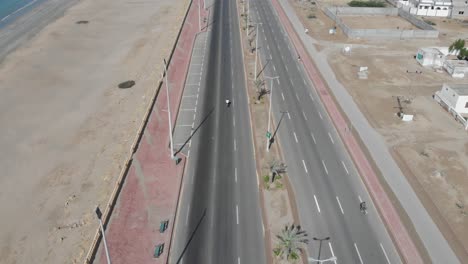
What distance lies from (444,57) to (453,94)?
21.9m

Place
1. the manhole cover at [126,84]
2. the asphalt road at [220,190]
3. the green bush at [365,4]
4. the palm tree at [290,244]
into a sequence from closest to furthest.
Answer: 1. the palm tree at [290,244]
2. the asphalt road at [220,190]
3. the manhole cover at [126,84]
4. the green bush at [365,4]

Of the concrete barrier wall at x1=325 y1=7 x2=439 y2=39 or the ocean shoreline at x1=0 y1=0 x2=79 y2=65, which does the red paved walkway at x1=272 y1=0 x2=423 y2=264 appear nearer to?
the concrete barrier wall at x1=325 y1=7 x2=439 y2=39

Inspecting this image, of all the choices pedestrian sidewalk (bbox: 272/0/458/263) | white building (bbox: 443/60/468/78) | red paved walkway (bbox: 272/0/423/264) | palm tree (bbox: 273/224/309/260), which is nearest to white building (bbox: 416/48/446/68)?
white building (bbox: 443/60/468/78)

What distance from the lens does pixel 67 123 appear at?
59406 millimetres

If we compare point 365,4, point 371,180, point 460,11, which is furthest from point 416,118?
point 460,11

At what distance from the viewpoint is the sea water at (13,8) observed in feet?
379

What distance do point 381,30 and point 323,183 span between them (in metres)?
64.0

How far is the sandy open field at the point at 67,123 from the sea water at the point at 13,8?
1933cm

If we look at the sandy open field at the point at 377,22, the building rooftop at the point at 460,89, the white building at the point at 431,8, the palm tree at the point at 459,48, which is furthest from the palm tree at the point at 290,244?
the white building at the point at 431,8

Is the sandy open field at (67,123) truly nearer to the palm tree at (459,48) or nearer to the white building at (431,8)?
the palm tree at (459,48)

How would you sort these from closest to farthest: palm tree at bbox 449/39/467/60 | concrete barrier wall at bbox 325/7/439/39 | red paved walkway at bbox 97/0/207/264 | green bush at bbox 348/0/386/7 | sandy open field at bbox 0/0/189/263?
red paved walkway at bbox 97/0/207/264
sandy open field at bbox 0/0/189/263
palm tree at bbox 449/39/467/60
concrete barrier wall at bbox 325/7/439/39
green bush at bbox 348/0/386/7

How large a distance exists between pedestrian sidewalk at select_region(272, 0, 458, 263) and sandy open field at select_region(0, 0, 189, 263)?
30651 mm

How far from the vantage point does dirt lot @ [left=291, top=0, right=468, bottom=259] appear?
42.6 metres

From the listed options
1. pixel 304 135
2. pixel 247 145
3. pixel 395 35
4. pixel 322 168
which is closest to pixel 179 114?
pixel 247 145
